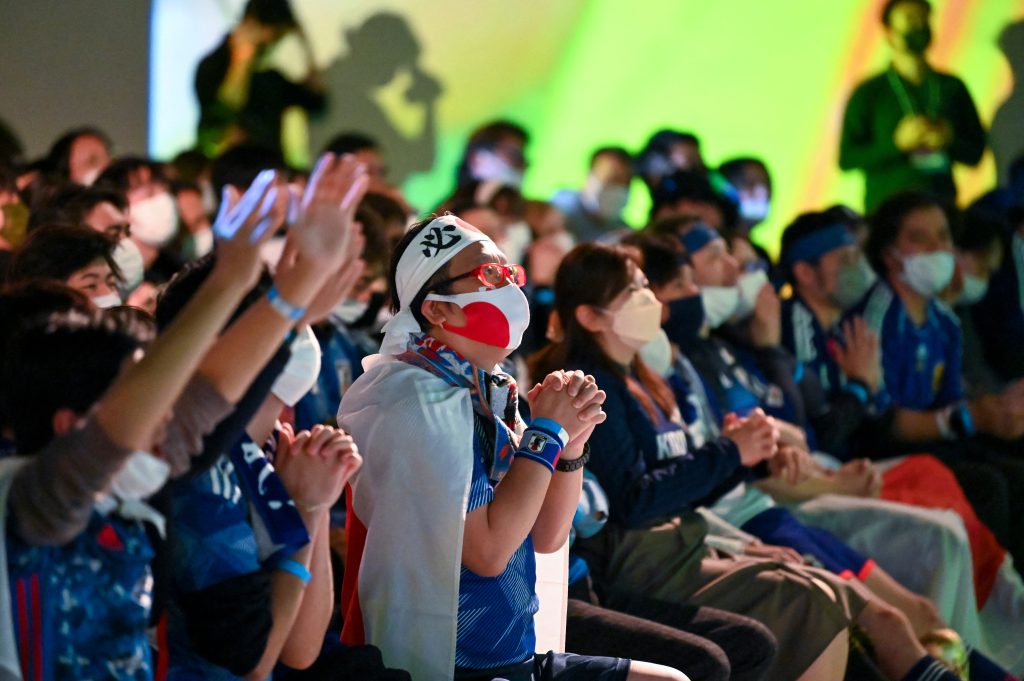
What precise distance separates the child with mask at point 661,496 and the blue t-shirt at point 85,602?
1.83 m

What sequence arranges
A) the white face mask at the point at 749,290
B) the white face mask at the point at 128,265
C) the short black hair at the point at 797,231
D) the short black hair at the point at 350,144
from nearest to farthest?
the white face mask at the point at 128,265, the white face mask at the point at 749,290, the short black hair at the point at 797,231, the short black hair at the point at 350,144

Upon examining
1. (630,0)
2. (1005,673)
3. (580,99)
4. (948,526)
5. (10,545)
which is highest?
(630,0)

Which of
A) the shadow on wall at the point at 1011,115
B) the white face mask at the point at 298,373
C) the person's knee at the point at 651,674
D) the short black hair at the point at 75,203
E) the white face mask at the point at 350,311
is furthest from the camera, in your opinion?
the shadow on wall at the point at 1011,115

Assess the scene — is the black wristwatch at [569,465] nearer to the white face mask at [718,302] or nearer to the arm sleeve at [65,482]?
the arm sleeve at [65,482]

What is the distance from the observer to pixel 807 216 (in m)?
6.11

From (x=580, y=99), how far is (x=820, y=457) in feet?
12.0

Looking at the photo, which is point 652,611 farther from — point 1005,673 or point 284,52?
point 284,52

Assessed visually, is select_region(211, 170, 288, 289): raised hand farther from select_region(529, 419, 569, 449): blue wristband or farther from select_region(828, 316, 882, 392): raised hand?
select_region(828, 316, 882, 392): raised hand

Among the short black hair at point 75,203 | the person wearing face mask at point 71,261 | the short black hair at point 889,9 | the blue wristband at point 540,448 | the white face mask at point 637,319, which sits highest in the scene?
the short black hair at point 889,9

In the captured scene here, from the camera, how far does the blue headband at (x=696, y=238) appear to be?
200 inches

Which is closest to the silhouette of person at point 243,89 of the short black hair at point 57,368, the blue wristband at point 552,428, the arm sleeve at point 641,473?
the arm sleeve at point 641,473

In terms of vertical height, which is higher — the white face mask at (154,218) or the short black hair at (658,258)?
the white face mask at (154,218)

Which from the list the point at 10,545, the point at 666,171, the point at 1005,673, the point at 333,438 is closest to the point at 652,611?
the point at 1005,673

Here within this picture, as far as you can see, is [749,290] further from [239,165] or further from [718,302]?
[239,165]
